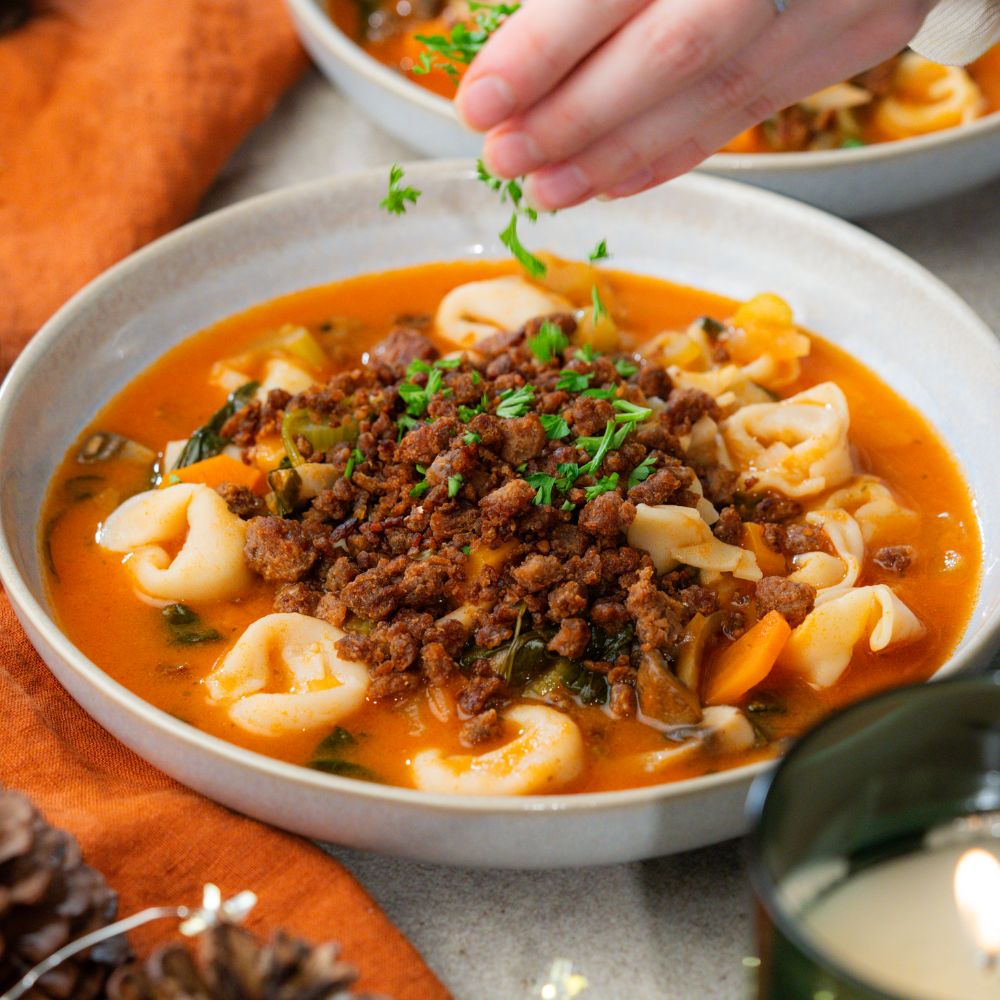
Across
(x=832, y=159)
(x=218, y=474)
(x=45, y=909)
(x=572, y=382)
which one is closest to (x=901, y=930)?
(x=45, y=909)

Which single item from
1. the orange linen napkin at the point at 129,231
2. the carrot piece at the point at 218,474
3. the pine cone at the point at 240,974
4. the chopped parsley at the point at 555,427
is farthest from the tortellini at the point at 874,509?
the pine cone at the point at 240,974

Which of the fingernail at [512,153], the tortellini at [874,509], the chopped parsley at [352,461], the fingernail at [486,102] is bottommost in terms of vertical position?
the tortellini at [874,509]

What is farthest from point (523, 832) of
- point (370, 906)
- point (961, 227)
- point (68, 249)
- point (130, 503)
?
point (961, 227)

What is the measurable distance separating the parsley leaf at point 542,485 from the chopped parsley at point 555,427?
0.41 ft

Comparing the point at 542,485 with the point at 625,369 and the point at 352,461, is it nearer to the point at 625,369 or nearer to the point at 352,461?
the point at 352,461

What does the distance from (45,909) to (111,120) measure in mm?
3684

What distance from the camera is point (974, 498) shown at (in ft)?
12.1

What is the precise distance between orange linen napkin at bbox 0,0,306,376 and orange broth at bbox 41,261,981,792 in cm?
68

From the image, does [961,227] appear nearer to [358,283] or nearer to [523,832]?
[358,283]

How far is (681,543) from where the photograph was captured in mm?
3307

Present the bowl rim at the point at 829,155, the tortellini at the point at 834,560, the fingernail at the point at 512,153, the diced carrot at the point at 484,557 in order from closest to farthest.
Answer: the fingernail at the point at 512,153 < the diced carrot at the point at 484,557 < the tortellini at the point at 834,560 < the bowl rim at the point at 829,155

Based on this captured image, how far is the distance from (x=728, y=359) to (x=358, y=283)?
1300 mm

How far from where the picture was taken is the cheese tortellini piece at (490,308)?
13.8 ft

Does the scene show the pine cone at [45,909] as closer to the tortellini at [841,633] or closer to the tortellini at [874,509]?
the tortellini at [841,633]
